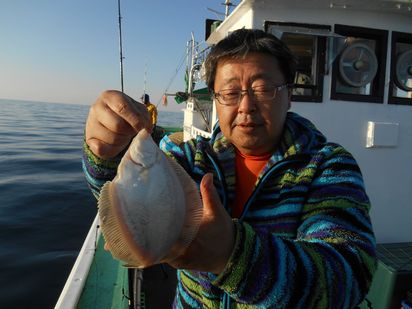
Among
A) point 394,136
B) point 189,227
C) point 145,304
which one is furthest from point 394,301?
point 189,227

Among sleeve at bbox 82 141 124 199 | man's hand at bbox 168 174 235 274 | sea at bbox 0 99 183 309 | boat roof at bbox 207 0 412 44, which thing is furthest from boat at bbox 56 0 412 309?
man's hand at bbox 168 174 235 274

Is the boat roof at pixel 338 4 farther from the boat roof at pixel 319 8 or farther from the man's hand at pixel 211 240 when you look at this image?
the man's hand at pixel 211 240

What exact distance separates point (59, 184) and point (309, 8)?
30.3 feet

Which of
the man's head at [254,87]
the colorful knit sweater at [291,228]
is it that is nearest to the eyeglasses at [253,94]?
the man's head at [254,87]

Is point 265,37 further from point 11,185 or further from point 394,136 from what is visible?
point 11,185

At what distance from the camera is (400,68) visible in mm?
5129

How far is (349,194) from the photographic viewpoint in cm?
152

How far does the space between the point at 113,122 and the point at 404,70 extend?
5.19 meters

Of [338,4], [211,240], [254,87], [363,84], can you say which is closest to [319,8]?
[338,4]

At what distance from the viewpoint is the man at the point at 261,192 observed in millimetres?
1083

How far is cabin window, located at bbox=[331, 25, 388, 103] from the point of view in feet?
16.1

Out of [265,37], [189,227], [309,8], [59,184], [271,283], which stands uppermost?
[309,8]

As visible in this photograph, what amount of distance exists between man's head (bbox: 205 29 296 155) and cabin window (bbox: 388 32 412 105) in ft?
13.1

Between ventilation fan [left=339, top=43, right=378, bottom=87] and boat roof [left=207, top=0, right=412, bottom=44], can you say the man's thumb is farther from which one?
ventilation fan [left=339, top=43, right=378, bottom=87]
